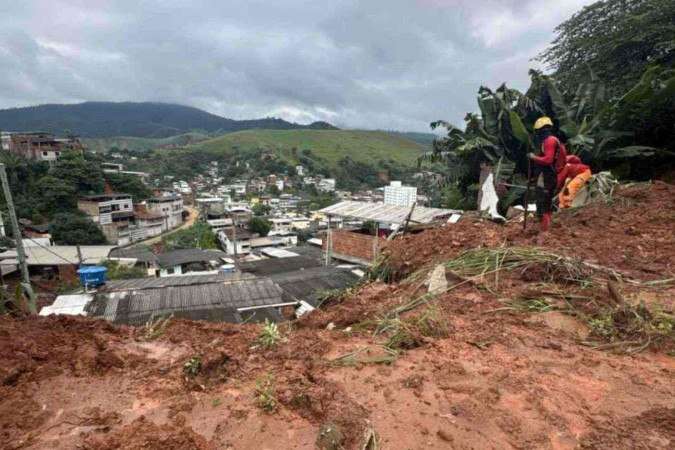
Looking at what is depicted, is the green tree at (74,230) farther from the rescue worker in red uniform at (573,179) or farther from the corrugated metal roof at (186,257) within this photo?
the rescue worker in red uniform at (573,179)

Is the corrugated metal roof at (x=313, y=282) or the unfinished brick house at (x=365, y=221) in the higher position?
the unfinished brick house at (x=365, y=221)

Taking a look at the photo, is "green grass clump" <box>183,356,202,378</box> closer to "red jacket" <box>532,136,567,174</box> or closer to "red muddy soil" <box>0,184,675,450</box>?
"red muddy soil" <box>0,184,675,450</box>

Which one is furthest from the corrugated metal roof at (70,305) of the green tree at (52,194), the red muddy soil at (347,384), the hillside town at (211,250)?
the green tree at (52,194)

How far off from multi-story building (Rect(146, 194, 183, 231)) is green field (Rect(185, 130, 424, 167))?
2087 inches

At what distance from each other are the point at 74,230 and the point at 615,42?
3894cm

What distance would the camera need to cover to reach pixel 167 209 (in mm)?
47844

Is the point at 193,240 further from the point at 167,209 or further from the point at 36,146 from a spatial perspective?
the point at 36,146

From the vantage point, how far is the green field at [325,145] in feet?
352

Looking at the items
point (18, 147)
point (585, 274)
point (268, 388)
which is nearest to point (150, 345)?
point (268, 388)

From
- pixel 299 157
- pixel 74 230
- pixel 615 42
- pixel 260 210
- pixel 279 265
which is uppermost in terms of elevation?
pixel 615 42

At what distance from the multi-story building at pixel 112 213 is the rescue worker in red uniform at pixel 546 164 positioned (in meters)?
39.3

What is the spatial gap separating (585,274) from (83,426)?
15.2 ft

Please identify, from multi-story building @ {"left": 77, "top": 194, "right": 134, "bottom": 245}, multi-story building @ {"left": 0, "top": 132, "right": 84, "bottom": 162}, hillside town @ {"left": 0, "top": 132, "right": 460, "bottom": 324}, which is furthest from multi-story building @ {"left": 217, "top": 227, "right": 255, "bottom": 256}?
multi-story building @ {"left": 0, "top": 132, "right": 84, "bottom": 162}

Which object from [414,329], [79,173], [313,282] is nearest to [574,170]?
[414,329]
